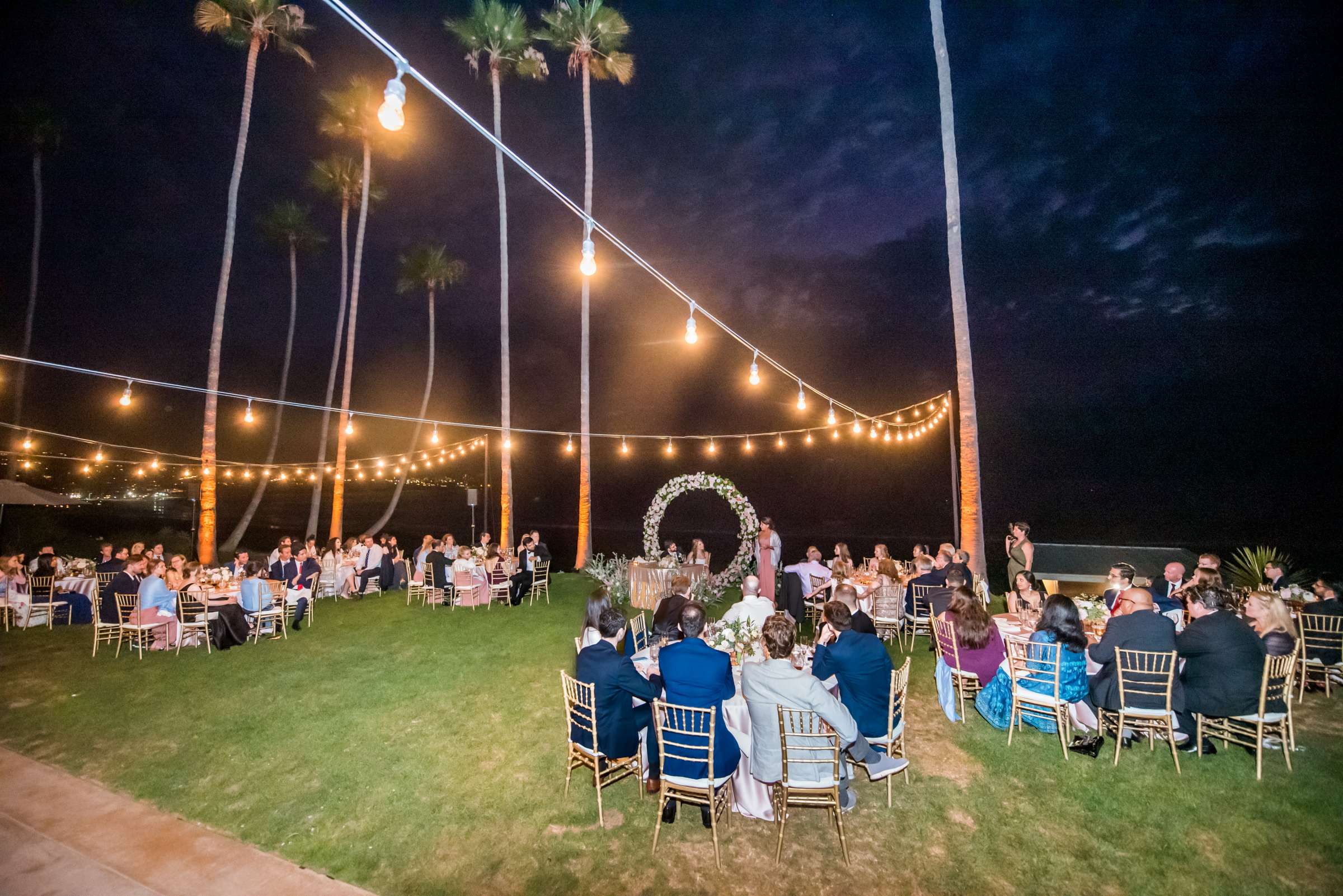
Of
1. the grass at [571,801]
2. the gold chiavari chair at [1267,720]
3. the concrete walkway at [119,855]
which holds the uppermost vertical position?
the gold chiavari chair at [1267,720]

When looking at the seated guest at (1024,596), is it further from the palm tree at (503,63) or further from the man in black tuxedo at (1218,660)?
the palm tree at (503,63)

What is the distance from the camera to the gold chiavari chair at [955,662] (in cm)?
536

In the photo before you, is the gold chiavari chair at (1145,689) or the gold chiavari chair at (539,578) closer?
the gold chiavari chair at (1145,689)

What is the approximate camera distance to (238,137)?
43.2 ft

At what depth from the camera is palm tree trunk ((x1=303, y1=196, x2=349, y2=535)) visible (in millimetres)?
18703

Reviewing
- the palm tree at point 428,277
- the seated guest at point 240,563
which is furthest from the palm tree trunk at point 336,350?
the seated guest at point 240,563

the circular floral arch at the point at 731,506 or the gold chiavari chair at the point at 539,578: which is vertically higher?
the circular floral arch at the point at 731,506

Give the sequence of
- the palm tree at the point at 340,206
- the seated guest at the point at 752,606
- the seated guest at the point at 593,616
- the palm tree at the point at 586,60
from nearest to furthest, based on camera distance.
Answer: the seated guest at the point at 593,616 < the seated guest at the point at 752,606 < the palm tree at the point at 586,60 < the palm tree at the point at 340,206

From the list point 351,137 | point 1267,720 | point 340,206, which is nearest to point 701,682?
point 1267,720

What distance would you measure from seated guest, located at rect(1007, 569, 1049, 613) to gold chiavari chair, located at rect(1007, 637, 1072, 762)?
1.32m

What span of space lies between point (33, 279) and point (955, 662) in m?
28.5

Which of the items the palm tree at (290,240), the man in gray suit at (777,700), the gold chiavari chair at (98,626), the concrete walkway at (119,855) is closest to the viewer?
the concrete walkway at (119,855)

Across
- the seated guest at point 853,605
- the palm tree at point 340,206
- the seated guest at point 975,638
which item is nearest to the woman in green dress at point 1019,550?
the seated guest at point 975,638

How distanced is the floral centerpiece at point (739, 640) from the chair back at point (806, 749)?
0.99 m
